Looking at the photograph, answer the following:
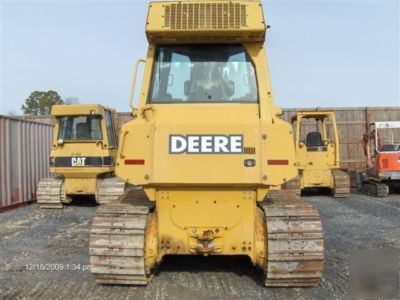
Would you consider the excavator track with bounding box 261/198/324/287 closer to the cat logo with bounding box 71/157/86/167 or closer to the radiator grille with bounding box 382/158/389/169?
the cat logo with bounding box 71/157/86/167

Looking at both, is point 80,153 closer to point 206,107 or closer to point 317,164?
point 317,164

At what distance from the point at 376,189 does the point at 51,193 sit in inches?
388

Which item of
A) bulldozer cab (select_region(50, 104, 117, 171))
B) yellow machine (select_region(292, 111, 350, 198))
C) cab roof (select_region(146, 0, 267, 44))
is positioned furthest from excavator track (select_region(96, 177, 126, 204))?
cab roof (select_region(146, 0, 267, 44))

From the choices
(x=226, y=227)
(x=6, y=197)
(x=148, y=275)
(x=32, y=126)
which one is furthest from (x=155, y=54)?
(x=32, y=126)

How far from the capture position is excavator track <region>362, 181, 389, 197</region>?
14.4 metres

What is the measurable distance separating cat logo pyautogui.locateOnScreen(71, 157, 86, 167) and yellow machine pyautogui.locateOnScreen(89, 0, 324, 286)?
23.0 ft

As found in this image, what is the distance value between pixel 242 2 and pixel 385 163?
10.8 m

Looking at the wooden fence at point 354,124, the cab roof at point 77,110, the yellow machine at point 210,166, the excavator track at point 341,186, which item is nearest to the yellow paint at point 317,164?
the excavator track at point 341,186

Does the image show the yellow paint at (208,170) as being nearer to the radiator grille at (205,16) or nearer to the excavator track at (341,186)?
the radiator grille at (205,16)

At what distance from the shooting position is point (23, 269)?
613cm

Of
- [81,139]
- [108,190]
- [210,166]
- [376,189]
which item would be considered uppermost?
[81,139]

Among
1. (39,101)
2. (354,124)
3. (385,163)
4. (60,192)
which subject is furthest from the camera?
(39,101)

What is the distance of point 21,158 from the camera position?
13.2m

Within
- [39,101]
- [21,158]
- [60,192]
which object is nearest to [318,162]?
[60,192]
